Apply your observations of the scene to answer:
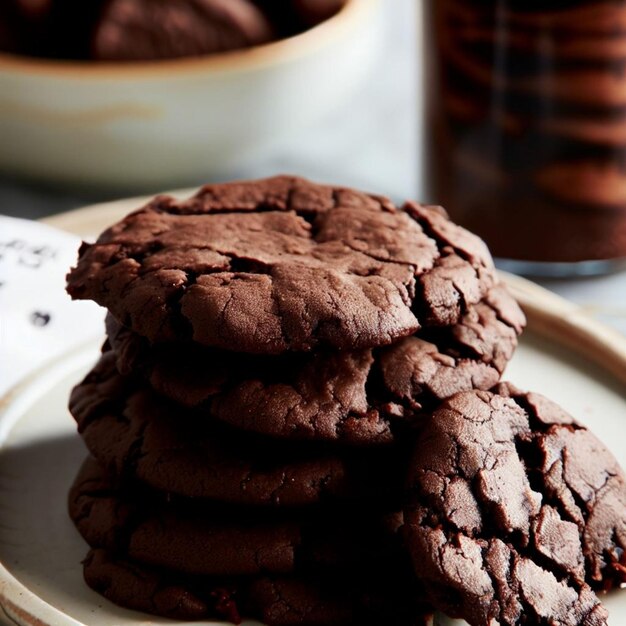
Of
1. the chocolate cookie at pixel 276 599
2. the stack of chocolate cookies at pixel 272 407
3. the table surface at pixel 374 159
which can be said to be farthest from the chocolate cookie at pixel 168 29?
the chocolate cookie at pixel 276 599

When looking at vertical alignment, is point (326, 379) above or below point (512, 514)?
above

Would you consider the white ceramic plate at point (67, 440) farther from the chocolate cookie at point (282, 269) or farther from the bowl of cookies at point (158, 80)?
the bowl of cookies at point (158, 80)

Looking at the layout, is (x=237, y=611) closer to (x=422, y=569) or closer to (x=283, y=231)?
(x=422, y=569)

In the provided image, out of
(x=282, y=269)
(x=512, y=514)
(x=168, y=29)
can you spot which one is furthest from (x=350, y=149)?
(x=512, y=514)

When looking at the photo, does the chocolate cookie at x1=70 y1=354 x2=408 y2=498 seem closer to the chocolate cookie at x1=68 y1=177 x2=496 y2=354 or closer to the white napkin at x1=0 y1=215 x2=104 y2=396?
the chocolate cookie at x1=68 y1=177 x2=496 y2=354

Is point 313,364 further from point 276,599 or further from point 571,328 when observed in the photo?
point 571,328

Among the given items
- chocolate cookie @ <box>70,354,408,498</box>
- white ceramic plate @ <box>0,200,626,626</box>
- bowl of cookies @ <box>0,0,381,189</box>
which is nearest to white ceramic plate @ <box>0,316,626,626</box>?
white ceramic plate @ <box>0,200,626,626</box>
